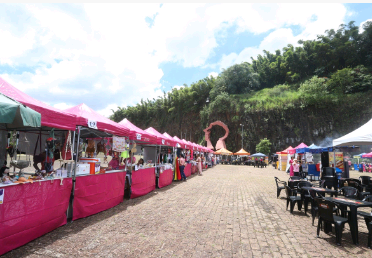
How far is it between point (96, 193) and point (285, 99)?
42.9 metres

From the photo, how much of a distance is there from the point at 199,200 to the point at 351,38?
5853 cm

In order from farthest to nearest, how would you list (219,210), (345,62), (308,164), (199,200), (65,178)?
(345,62), (308,164), (199,200), (219,210), (65,178)

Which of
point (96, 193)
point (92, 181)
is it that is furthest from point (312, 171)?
point (92, 181)

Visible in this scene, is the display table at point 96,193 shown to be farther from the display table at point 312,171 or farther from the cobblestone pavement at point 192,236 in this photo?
the display table at point 312,171

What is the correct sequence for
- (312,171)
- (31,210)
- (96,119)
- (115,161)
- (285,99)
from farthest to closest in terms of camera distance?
(285,99)
(312,171)
(115,161)
(96,119)
(31,210)

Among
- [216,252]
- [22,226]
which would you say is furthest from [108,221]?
[216,252]

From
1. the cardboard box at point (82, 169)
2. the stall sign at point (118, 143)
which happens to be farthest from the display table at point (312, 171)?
the cardboard box at point (82, 169)

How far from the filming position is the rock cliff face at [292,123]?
117ft

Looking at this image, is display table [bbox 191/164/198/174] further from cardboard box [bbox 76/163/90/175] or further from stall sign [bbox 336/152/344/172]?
cardboard box [bbox 76/163/90/175]

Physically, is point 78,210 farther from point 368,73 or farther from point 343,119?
point 368,73

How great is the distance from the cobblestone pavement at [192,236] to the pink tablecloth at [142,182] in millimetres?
1140

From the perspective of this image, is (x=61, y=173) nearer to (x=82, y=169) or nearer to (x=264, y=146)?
(x=82, y=169)

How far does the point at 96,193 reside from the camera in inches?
216

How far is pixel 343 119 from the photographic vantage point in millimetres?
36062
